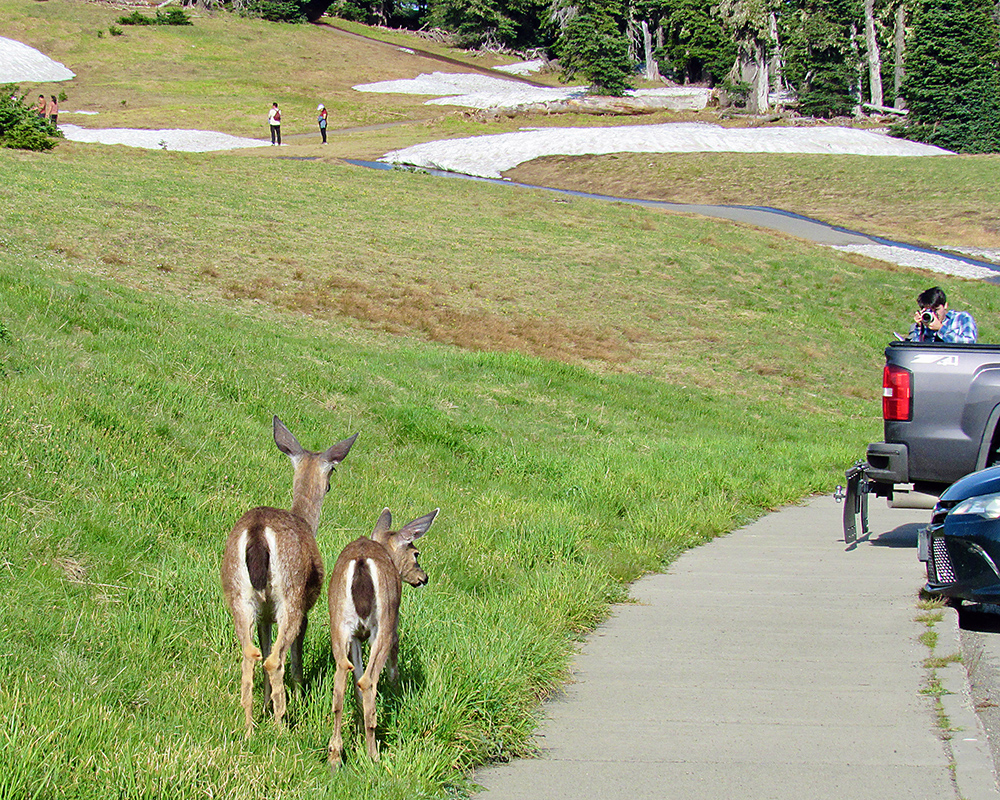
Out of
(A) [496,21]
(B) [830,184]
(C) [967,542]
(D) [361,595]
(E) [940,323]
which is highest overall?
(A) [496,21]

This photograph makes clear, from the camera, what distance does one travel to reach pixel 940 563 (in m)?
7.27

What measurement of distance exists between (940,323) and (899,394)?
8.19 feet

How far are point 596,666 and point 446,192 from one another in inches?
1270

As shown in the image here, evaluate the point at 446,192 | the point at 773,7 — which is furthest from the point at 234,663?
the point at 773,7

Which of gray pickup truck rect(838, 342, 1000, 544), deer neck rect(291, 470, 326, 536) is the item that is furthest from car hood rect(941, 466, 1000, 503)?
deer neck rect(291, 470, 326, 536)

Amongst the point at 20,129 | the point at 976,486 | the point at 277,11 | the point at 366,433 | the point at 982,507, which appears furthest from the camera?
the point at 277,11

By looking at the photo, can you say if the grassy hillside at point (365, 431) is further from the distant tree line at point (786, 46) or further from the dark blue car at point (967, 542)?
the distant tree line at point (786, 46)

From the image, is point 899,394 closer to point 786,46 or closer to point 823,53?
point 823,53

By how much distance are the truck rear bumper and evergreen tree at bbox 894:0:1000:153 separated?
64800mm

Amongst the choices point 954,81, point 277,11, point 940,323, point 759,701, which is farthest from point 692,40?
point 759,701

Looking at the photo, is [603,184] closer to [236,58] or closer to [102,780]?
[102,780]

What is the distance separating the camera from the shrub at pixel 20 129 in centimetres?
3541

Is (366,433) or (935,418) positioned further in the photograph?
(366,433)

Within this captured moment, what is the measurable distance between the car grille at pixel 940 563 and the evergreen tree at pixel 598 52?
3235 inches
